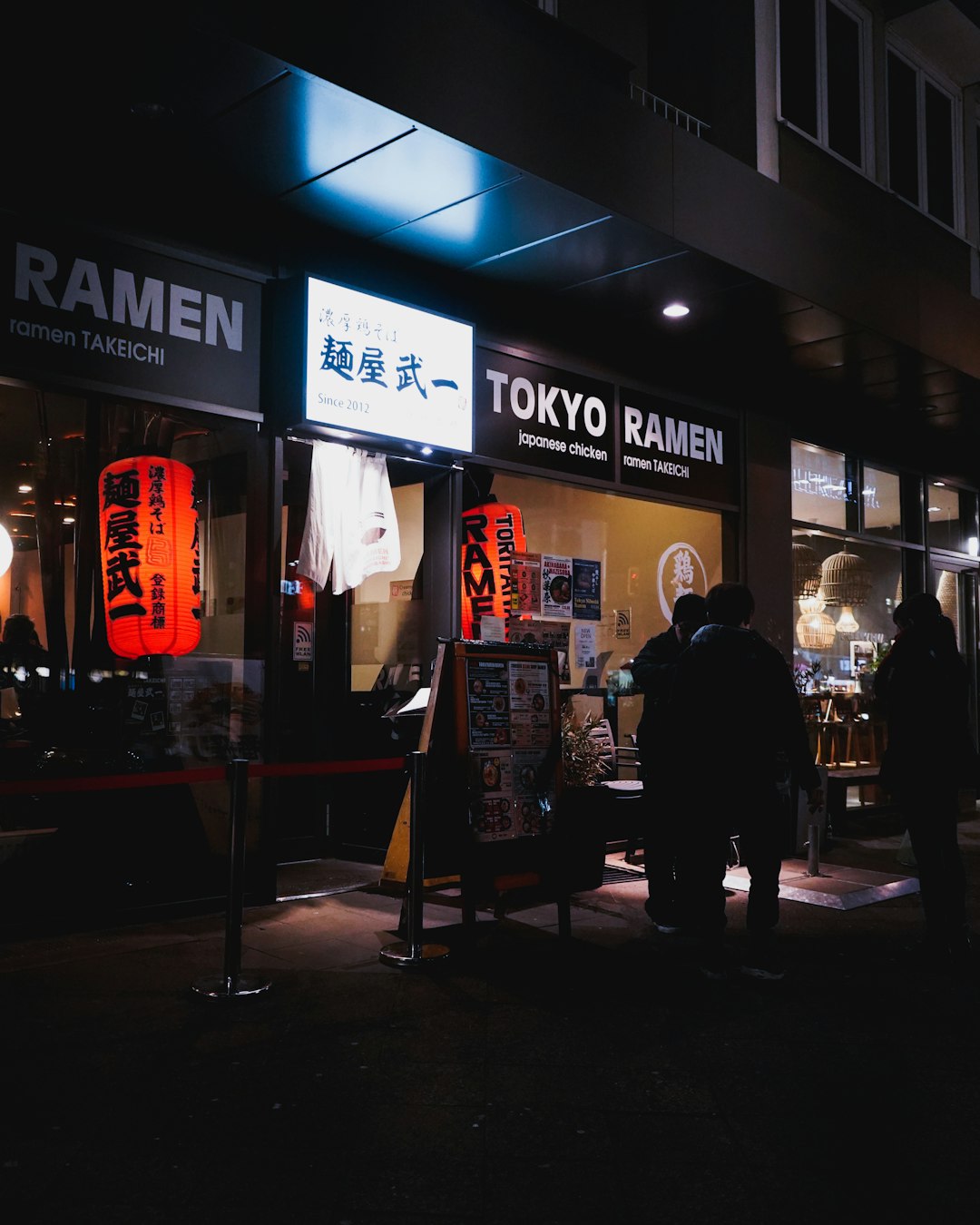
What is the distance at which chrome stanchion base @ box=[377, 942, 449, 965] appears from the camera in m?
5.68

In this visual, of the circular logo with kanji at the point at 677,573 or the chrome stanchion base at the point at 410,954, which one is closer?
the chrome stanchion base at the point at 410,954

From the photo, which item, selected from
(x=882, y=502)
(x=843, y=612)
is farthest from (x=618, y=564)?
(x=882, y=502)

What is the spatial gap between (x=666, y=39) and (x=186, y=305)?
677cm

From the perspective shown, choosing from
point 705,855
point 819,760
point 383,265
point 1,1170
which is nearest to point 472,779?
point 705,855

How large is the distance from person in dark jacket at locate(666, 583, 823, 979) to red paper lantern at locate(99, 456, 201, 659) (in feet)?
10.5

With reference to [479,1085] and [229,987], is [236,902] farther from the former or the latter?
[479,1085]

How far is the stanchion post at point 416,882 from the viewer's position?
5.73 meters

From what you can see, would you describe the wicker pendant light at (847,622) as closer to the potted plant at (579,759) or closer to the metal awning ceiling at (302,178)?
the metal awning ceiling at (302,178)

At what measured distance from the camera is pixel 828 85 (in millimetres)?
11531

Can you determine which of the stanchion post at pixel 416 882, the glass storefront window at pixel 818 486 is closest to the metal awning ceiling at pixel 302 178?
the glass storefront window at pixel 818 486

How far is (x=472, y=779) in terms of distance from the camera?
5965 mm

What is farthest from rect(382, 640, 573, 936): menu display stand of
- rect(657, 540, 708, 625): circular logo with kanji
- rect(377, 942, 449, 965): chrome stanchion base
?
rect(657, 540, 708, 625): circular logo with kanji

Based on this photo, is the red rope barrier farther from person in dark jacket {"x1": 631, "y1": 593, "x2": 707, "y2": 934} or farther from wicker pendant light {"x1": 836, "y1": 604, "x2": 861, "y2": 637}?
wicker pendant light {"x1": 836, "y1": 604, "x2": 861, "y2": 637}

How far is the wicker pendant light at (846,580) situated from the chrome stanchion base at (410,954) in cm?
817
